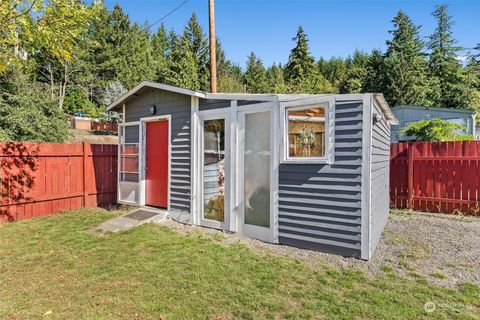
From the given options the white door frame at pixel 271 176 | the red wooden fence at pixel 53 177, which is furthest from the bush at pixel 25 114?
the white door frame at pixel 271 176

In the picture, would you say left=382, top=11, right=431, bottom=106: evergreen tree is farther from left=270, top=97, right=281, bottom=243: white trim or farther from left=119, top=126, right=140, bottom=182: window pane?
left=270, top=97, right=281, bottom=243: white trim

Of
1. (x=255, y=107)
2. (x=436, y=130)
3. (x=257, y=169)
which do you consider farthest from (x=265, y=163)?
(x=436, y=130)

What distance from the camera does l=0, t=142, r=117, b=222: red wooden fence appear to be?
6453 millimetres

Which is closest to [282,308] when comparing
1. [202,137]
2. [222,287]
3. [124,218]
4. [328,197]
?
[222,287]

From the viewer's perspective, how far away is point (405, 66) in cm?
2647

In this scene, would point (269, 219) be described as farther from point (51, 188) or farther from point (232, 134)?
point (51, 188)

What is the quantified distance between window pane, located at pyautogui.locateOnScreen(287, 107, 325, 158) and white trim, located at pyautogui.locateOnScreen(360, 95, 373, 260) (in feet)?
1.95

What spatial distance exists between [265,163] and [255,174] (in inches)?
11.6

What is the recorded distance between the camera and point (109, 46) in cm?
3338

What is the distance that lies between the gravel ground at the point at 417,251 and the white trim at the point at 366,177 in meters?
0.32

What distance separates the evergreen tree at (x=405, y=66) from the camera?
85.7ft

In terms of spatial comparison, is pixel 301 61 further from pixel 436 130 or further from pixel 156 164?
pixel 156 164

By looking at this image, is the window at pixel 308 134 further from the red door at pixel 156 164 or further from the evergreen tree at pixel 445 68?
the evergreen tree at pixel 445 68

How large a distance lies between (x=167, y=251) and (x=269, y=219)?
170 centimetres
